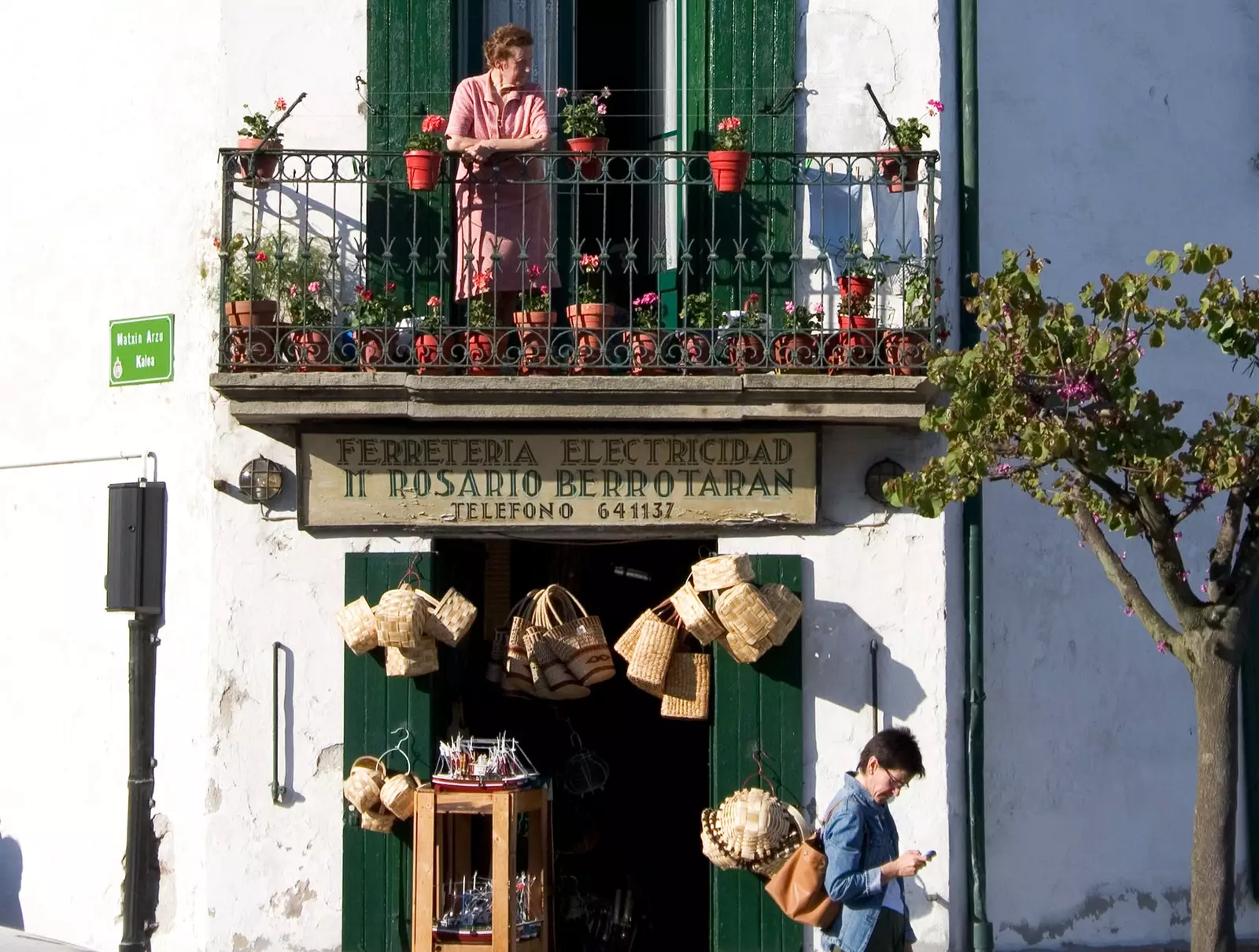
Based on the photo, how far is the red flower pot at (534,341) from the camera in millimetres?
8938

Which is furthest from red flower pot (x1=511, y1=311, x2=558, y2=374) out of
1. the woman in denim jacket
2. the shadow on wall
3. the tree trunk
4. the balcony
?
the shadow on wall

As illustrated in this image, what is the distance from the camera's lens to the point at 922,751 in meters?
9.18

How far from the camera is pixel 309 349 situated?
895 centimetres

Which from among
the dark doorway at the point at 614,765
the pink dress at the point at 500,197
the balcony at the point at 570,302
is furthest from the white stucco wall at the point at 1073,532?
the pink dress at the point at 500,197

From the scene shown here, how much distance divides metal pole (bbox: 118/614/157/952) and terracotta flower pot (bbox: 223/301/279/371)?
147 centimetres

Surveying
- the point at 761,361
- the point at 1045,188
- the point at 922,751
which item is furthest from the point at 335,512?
the point at 1045,188

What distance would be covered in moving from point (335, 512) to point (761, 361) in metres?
2.14

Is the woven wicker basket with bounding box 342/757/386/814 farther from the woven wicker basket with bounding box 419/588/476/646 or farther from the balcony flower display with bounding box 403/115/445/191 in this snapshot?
the balcony flower display with bounding box 403/115/445/191

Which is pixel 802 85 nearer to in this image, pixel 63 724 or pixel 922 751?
pixel 922 751

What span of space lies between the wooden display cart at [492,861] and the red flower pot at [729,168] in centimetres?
294

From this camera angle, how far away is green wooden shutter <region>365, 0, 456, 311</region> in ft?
30.7

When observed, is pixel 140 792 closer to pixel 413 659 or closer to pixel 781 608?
pixel 413 659

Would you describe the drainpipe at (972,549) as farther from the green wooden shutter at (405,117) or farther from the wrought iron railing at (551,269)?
the green wooden shutter at (405,117)

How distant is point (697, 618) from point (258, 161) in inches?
117
